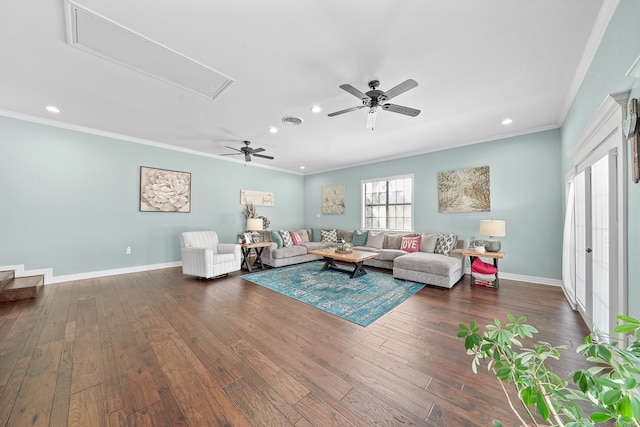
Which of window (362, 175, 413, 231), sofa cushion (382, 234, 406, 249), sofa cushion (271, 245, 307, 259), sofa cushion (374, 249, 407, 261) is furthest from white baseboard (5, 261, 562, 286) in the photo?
sofa cushion (271, 245, 307, 259)

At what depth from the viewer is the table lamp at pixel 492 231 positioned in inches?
151

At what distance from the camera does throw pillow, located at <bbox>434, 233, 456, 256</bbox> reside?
4.69 meters

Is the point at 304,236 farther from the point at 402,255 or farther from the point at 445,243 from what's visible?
the point at 445,243

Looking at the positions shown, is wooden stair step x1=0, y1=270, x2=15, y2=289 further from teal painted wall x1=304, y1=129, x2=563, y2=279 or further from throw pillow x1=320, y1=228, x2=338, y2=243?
teal painted wall x1=304, y1=129, x2=563, y2=279

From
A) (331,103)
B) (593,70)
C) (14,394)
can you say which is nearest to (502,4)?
(593,70)

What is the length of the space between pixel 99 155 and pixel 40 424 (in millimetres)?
4559

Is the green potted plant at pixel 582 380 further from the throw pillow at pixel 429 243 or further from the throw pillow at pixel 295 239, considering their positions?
the throw pillow at pixel 295 239

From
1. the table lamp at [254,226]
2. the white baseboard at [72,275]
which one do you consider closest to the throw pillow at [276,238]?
the table lamp at [254,226]

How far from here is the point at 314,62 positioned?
7.75 feet

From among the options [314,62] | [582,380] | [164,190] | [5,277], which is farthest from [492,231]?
[5,277]

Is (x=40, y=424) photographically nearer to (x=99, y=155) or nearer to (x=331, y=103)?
(x=331, y=103)

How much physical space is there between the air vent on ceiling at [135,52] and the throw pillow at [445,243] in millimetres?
4694

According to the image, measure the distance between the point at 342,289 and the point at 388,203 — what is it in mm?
3272

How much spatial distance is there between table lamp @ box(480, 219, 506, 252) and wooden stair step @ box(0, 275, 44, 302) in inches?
274
